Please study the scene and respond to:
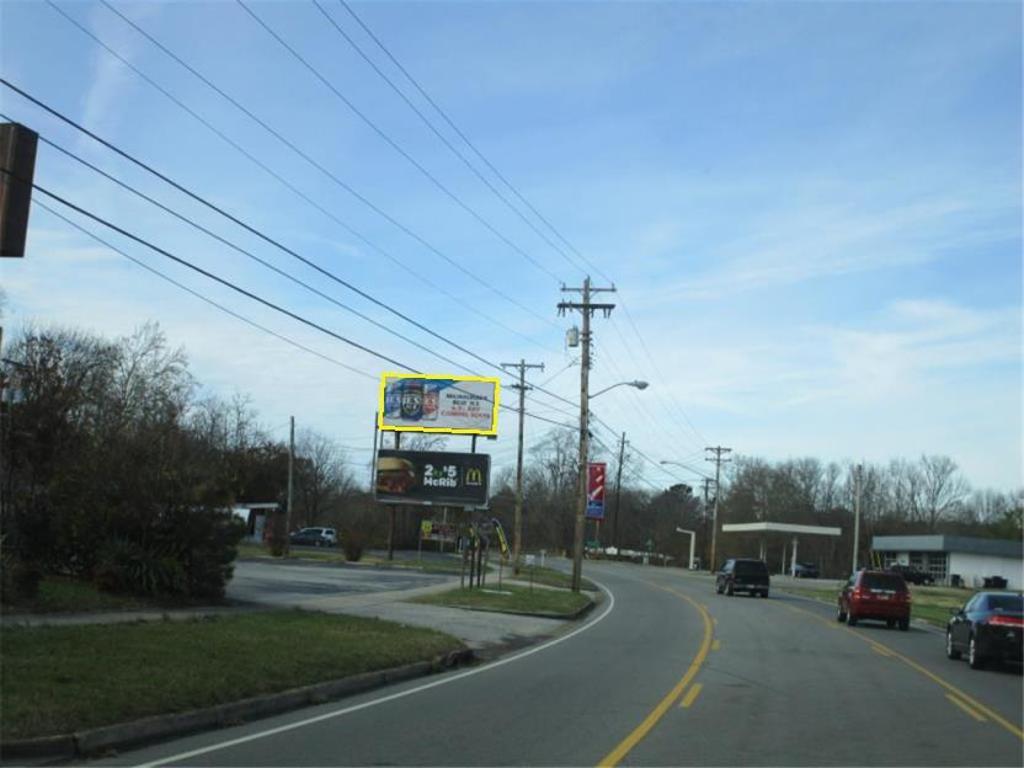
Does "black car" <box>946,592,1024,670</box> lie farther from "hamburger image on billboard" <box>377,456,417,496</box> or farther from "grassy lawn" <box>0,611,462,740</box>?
"hamburger image on billboard" <box>377,456,417,496</box>

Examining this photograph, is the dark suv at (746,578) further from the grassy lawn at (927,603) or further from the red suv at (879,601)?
the red suv at (879,601)

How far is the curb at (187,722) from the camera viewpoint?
8905 millimetres

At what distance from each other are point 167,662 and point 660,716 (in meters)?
5.97

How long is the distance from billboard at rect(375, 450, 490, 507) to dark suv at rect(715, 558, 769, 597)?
2030cm

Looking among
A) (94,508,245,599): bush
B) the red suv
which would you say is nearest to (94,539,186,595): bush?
(94,508,245,599): bush

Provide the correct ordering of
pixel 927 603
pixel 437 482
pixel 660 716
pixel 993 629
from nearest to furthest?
pixel 660 716, pixel 993 629, pixel 927 603, pixel 437 482

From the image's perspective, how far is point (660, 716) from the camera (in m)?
12.1

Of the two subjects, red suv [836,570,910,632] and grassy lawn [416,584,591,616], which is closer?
grassy lawn [416,584,591,616]

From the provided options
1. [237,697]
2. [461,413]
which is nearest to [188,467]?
[237,697]

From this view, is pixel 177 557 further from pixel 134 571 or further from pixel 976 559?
pixel 976 559

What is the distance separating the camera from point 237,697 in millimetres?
11844

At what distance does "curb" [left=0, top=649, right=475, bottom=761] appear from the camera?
29.2 feet

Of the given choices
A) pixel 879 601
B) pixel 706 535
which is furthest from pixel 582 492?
pixel 706 535

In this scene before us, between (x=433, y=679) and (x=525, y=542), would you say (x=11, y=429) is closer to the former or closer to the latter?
(x=433, y=679)
